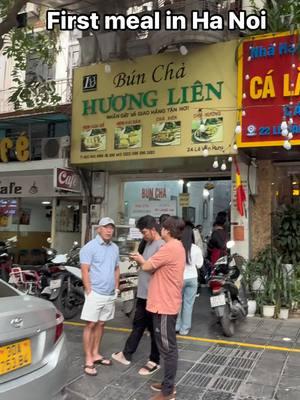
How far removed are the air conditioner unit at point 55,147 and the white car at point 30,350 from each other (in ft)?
26.1

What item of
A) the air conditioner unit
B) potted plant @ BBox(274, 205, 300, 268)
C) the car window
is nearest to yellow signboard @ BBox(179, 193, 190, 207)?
potted plant @ BBox(274, 205, 300, 268)

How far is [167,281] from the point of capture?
467cm

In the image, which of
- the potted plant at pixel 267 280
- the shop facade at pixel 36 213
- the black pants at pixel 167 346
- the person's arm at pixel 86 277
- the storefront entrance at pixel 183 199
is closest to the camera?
the black pants at pixel 167 346

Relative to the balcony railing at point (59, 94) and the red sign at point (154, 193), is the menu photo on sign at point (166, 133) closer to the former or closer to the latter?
the red sign at point (154, 193)

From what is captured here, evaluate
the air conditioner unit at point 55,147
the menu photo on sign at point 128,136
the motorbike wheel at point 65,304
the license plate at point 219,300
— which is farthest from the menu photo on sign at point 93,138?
the license plate at point 219,300

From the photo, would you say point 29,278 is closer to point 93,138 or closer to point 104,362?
point 93,138

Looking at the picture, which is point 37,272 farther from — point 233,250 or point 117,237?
point 233,250

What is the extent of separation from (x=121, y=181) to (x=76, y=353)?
6519mm

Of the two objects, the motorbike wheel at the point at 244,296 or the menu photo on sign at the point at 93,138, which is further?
the menu photo on sign at the point at 93,138

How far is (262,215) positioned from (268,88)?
2.50m

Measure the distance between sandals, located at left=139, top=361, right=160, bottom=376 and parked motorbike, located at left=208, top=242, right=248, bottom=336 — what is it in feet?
5.63

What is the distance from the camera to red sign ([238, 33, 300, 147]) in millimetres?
8320

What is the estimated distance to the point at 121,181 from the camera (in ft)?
39.5

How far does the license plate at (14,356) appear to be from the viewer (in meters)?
3.18
